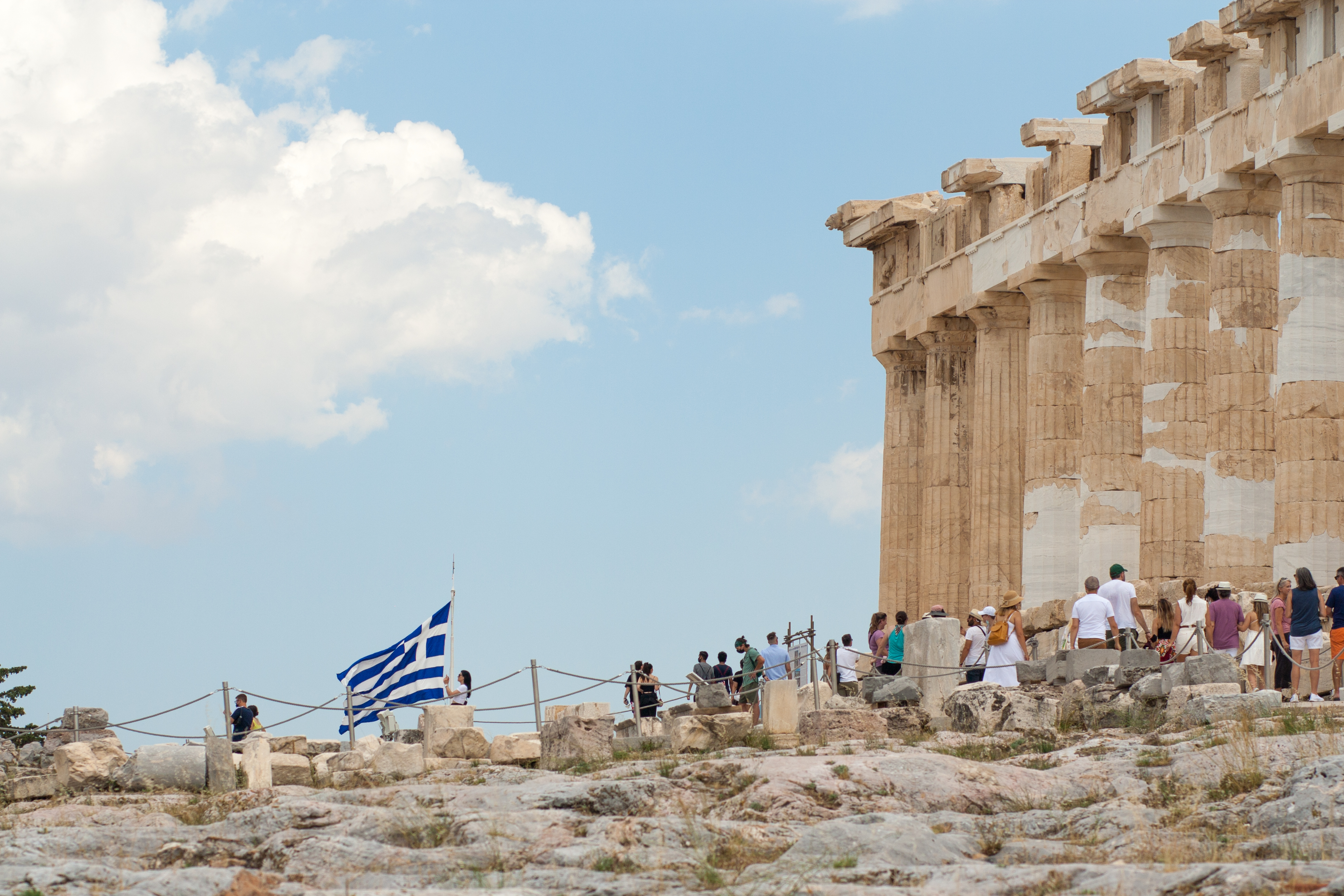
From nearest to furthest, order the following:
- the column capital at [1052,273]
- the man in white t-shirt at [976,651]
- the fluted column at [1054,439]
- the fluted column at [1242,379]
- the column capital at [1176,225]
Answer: the man in white t-shirt at [976,651], the fluted column at [1242,379], the column capital at [1176,225], the fluted column at [1054,439], the column capital at [1052,273]

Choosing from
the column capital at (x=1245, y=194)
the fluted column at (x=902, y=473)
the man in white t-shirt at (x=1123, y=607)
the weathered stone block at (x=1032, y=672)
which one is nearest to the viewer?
the man in white t-shirt at (x=1123, y=607)

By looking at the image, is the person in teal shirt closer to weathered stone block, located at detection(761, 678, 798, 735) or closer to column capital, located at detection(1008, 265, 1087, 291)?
weathered stone block, located at detection(761, 678, 798, 735)

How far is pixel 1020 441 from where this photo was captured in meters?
41.2

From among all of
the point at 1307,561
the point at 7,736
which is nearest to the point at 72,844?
the point at 1307,561

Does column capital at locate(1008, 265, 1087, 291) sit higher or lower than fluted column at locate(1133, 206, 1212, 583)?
higher

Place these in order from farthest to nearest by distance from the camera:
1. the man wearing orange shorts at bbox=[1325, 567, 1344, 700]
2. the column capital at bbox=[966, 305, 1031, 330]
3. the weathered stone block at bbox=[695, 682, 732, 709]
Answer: the column capital at bbox=[966, 305, 1031, 330] → the weathered stone block at bbox=[695, 682, 732, 709] → the man wearing orange shorts at bbox=[1325, 567, 1344, 700]

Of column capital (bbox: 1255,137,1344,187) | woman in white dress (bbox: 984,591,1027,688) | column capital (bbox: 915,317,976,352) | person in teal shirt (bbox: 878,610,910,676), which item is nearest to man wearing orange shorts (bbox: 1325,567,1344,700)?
woman in white dress (bbox: 984,591,1027,688)

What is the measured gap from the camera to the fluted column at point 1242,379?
105ft

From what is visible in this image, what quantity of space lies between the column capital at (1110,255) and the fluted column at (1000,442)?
147 inches

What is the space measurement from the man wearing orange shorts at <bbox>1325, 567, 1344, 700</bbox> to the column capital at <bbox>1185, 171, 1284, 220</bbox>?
1027 cm

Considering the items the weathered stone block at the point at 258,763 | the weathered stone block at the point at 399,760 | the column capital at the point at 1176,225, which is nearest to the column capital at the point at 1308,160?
the column capital at the point at 1176,225

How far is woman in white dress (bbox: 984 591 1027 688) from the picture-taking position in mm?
25641

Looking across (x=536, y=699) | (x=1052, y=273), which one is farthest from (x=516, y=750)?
(x=1052, y=273)

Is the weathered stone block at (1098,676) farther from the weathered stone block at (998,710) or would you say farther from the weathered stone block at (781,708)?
the weathered stone block at (781,708)
